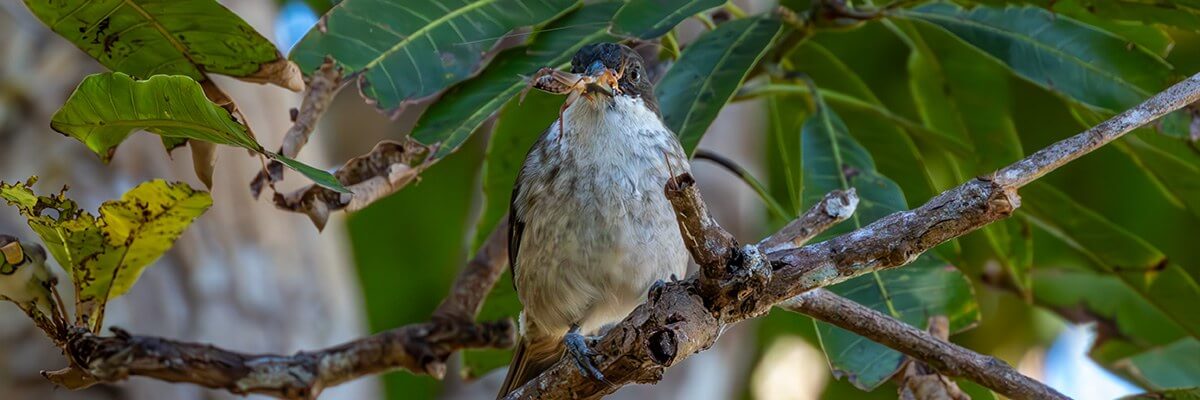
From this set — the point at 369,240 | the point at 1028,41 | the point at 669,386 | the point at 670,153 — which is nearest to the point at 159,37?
the point at 670,153

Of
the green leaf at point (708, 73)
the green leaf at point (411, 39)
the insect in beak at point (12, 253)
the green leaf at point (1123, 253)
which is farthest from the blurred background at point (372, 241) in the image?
the insect in beak at point (12, 253)

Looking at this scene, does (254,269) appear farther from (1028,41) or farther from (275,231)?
(1028,41)

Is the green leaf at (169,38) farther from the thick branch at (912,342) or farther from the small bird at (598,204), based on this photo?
the thick branch at (912,342)

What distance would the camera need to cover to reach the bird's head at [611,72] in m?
2.89

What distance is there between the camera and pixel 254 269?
4754 mm

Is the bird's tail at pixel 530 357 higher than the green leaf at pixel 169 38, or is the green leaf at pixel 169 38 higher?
the green leaf at pixel 169 38

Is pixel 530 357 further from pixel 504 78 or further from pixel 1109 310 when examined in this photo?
pixel 1109 310

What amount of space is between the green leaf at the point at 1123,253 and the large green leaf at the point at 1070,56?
367mm

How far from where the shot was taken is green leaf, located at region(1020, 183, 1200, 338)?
3375 mm

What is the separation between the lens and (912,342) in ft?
8.41

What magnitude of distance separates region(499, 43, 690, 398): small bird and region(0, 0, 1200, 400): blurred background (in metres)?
0.63

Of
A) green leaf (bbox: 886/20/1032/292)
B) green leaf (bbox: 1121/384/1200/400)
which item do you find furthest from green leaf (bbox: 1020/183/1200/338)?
green leaf (bbox: 1121/384/1200/400)

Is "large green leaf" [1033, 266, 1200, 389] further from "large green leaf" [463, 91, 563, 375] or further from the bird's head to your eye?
"large green leaf" [463, 91, 563, 375]

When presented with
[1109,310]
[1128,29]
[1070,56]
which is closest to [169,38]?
[1070,56]
